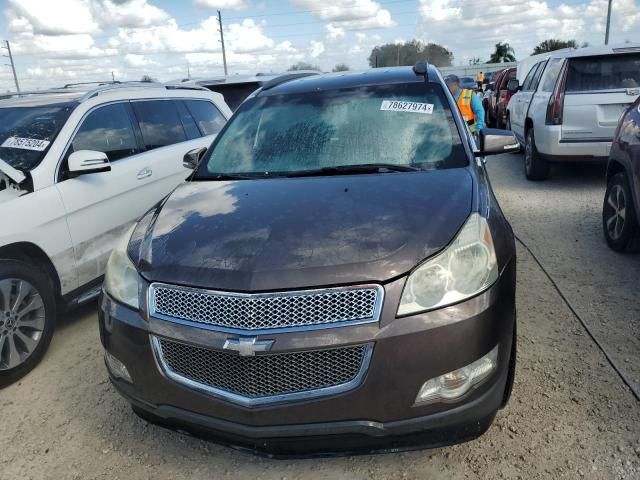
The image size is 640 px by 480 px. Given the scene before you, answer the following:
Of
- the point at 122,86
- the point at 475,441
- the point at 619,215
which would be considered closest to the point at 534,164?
→ the point at 619,215

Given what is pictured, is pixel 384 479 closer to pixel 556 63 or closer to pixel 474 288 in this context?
pixel 474 288

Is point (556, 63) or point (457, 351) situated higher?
point (556, 63)

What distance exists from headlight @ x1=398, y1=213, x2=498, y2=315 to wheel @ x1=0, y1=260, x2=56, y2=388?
254 cm

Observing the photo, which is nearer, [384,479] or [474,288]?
[474,288]

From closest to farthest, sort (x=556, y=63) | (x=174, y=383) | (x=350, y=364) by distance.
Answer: (x=350, y=364) → (x=174, y=383) → (x=556, y=63)

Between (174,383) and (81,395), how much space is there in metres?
1.33

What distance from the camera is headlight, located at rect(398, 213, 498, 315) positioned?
84.4 inches

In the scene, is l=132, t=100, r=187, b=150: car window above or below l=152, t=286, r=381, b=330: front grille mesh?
above

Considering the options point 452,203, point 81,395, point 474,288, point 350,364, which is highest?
point 452,203

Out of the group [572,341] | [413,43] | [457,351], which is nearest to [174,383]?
[457,351]

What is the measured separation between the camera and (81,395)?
3281mm

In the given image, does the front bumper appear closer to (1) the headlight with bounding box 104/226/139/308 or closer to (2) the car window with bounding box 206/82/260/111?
(1) the headlight with bounding box 104/226/139/308

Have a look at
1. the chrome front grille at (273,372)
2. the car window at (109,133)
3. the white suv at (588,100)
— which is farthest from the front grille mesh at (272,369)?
the white suv at (588,100)

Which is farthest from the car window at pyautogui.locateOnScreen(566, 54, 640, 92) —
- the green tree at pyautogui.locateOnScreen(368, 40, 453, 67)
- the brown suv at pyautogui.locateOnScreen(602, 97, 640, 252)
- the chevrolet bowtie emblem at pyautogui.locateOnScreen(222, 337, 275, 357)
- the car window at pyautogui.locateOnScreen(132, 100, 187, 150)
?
the green tree at pyautogui.locateOnScreen(368, 40, 453, 67)
